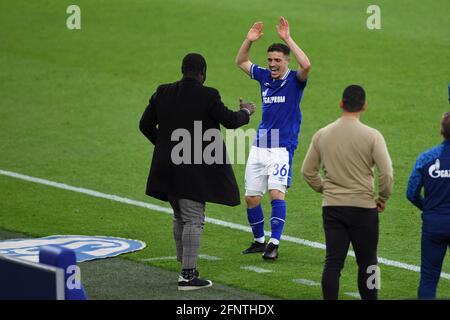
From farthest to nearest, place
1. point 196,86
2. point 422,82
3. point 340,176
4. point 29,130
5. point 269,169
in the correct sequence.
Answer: point 422,82, point 29,130, point 269,169, point 196,86, point 340,176

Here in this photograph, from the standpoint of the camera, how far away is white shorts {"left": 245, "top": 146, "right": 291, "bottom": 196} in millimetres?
11180

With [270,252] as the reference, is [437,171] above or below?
above

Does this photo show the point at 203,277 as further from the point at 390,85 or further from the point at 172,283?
the point at 390,85

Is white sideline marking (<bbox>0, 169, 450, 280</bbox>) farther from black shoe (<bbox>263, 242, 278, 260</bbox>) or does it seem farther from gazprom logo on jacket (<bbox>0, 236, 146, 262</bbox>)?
gazprom logo on jacket (<bbox>0, 236, 146, 262</bbox>)

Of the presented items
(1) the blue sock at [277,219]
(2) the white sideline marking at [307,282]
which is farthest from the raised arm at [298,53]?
(2) the white sideline marking at [307,282]

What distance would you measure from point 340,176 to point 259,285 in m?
1.71

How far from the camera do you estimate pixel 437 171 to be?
8523mm

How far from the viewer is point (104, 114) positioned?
62.0 ft

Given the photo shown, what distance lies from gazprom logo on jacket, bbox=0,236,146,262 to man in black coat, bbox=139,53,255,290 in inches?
60.3

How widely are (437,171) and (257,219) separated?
10.0 feet

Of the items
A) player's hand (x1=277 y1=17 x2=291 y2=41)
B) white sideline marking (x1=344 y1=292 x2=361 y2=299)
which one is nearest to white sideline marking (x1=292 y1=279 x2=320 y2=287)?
white sideline marking (x1=344 y1=292 x2=361 y2=299)

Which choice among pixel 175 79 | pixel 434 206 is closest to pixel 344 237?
pixel 434 206

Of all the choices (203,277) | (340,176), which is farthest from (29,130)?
(340,176)

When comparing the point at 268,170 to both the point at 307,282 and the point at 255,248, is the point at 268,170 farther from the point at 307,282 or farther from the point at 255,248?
the point at 307,282
